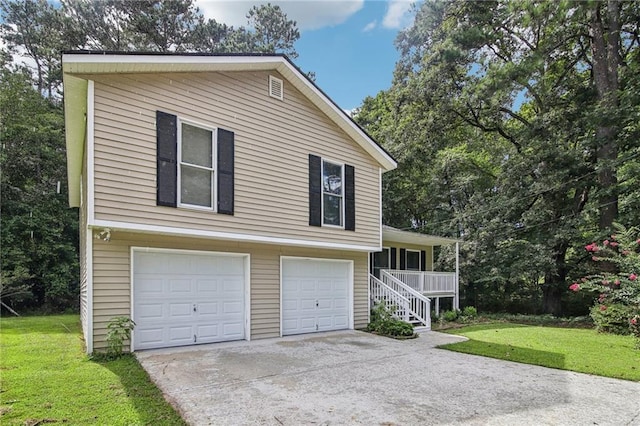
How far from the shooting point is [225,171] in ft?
27.2

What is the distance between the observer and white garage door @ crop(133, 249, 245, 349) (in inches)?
293

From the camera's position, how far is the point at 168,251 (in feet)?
25.5

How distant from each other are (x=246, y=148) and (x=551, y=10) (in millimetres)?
12377

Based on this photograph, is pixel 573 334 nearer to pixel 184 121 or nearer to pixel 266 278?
pixel 266 278

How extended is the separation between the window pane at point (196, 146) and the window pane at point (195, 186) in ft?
0.61

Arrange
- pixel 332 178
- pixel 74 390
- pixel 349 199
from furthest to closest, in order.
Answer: pixel 349 199, pixel 332 178, pixel 74 390

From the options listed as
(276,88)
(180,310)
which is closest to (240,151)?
(276,88)

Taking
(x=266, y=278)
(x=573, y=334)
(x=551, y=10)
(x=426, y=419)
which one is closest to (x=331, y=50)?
(x=551, y=10)

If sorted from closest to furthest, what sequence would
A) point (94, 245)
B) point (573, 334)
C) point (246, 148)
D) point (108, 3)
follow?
1. point (94, 245)
2. point (246, 148)
3. point (573, 334)
4. point (108, 3)

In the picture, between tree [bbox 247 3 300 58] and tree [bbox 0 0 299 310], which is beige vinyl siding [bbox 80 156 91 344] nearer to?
tree [bbox 0 0 299 310]

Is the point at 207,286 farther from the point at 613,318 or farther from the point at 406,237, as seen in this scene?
the point at 613,318

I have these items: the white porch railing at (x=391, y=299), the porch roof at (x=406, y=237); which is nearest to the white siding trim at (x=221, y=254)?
the white porch railing at (x=391, y=299)

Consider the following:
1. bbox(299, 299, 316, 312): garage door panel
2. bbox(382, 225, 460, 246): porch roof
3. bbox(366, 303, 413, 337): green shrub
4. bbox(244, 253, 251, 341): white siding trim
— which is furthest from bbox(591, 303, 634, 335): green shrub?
bbox(244, 253, 251, 341): white siding trim

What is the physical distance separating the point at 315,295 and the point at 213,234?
142 inches
